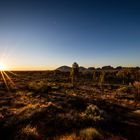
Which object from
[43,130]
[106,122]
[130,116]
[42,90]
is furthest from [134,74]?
[43,130]

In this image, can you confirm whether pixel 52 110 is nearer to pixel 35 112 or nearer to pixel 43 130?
pixel 35 112

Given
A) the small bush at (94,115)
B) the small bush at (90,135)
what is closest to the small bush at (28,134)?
the small bush at (90,135)

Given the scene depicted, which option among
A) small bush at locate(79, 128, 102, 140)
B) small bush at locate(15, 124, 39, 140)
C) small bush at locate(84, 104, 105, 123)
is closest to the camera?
small bush at locate(79, 128, 102, 140)

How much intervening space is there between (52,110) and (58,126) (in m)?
4.96

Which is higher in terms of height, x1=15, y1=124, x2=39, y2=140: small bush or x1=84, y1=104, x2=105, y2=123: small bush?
x1=84, y1=104, x2=105, y2=123: small bush

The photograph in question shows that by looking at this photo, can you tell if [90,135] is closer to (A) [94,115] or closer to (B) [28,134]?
(B) [28,134]

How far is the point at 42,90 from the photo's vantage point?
1652 inches

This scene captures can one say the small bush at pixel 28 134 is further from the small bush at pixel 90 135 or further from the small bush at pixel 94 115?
the small bush at pixel 94 115

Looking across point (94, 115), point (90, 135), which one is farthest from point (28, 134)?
point (94, 115)

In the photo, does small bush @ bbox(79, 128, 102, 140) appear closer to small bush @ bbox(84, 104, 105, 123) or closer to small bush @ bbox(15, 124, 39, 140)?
small bush @ bbox(15, 124, 39, 140)

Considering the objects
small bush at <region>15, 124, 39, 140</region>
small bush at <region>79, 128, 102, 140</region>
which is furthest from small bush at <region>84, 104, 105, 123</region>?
small bush at <region>15, 124, 39, 140</region>

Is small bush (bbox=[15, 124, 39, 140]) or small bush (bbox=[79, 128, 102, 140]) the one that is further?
small bush (bbox=[15, 124, 39, 140])

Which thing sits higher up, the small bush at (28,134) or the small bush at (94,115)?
the small bush at (94,115)

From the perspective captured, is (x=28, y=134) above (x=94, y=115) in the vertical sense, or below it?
below
